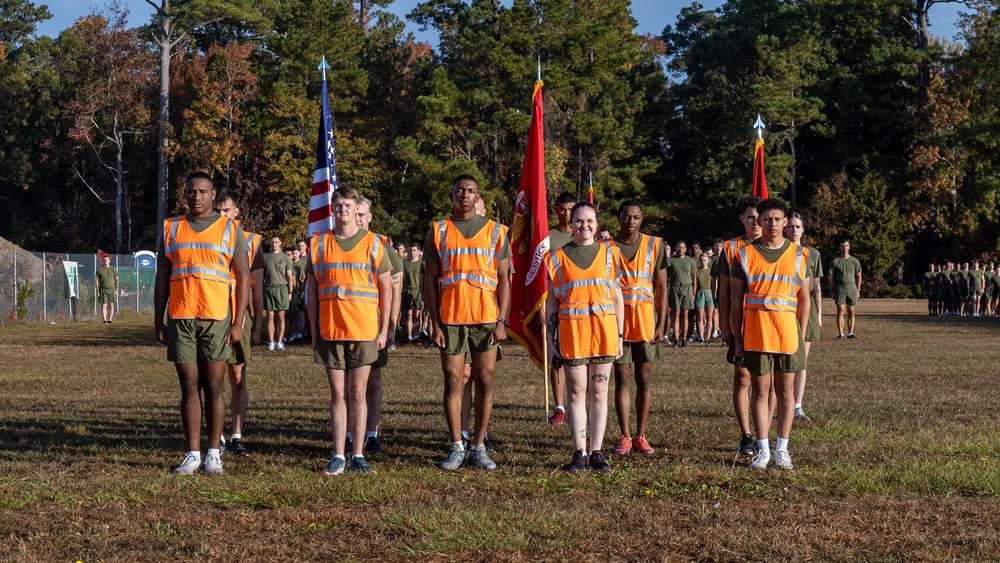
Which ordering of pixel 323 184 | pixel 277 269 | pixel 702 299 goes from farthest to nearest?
pixel 702 299
pixel 277 269
pixel 323 184

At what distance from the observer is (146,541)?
5.89 metres

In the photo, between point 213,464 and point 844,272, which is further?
point 844,272

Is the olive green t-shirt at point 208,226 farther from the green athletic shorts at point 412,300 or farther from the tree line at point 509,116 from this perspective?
the tree line at point 509,116

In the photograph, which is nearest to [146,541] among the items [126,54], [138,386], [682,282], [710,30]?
[138,386]

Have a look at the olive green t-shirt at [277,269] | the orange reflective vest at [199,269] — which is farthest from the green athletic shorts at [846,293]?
the orange reflective vest at [199,269]

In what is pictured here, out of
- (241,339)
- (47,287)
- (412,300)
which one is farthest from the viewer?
(47,287)

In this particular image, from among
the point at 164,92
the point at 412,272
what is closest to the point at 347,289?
the point at 412,272

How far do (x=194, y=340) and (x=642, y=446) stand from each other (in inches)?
140

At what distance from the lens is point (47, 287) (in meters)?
33.3

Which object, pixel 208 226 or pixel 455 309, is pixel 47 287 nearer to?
pixel 208 226

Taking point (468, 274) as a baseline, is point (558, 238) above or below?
above

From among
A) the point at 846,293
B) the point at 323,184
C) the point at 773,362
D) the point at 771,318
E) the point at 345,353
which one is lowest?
the point at 773,362

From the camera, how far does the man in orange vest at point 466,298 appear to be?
8242 millimetres

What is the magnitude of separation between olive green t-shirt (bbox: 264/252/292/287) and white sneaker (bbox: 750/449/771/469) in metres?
14.7
